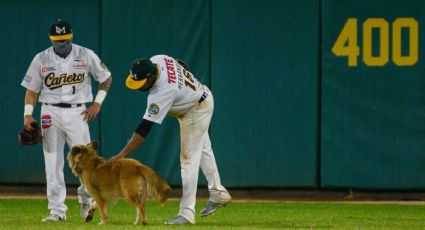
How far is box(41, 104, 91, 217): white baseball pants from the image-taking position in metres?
12.4

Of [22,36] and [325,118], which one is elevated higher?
[22,36]

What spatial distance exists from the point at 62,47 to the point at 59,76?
1.02 ft

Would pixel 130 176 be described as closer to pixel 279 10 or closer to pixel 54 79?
pixel 54 79

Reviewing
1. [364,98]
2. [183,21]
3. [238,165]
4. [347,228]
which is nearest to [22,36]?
[183,21]

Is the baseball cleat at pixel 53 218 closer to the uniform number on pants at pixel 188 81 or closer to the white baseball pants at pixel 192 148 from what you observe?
the white baseball pants at pixel 192 148

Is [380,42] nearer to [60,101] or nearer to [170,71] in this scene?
[170,71]

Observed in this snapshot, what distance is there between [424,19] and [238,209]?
3.82 metres

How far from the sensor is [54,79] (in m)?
12.4

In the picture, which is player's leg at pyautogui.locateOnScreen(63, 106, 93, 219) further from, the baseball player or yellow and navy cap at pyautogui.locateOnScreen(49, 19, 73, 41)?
the baseball player

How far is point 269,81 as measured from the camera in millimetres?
16188

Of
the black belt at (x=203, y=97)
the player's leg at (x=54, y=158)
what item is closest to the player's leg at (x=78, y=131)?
the player's leg at (x=54, y=158)

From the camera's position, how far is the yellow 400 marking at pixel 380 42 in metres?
15.8

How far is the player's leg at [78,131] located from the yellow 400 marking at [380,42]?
4.76 metres

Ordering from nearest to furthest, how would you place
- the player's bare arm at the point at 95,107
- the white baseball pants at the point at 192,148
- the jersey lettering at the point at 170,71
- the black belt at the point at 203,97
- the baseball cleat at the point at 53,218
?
the jersey lettering at the point at 170,71, the white baseball pants at the point at 192,148, the black belt at the point at 203,97, the baseball cleat at the point at 53,218, the player's bare arm at the point at 95,107
